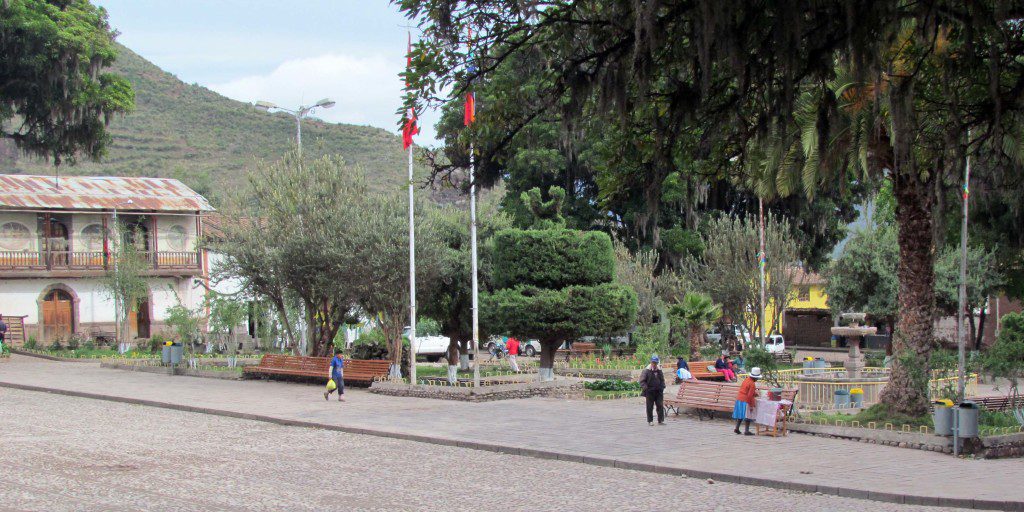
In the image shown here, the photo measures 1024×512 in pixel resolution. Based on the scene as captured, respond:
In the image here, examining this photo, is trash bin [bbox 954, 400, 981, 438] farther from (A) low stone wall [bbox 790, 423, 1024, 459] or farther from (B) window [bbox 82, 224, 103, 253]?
(B) window [bbox 82, 224, 103, 253]

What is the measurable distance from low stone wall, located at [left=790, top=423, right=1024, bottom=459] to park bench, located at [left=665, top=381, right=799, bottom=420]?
81.5 inches

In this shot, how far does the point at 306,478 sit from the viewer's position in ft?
39.8

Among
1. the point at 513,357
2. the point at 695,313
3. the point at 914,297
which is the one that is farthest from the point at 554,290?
the point at 914,297

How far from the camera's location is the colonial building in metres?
45.8

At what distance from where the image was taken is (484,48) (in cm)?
941

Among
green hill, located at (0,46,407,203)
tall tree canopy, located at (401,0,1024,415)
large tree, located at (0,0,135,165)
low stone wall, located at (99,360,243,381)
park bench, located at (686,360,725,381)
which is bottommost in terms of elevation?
low stone wall, located at (99,360,243,381)

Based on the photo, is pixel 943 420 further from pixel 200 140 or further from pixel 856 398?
pixel 200 140

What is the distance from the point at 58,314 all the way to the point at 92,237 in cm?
399

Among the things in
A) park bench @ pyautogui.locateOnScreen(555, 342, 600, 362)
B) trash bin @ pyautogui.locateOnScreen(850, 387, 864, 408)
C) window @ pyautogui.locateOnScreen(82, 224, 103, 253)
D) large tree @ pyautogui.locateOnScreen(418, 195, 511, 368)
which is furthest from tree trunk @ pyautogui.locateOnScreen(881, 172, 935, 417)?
window @ pyautogui.locateOnScreen(82, 224, 103, 253)

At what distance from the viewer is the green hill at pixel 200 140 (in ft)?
287

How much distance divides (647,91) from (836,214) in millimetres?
43136

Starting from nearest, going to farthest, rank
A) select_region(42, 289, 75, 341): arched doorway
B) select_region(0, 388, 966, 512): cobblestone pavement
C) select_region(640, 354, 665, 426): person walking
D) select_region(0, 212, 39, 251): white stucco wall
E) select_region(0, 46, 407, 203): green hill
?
select_region(0, 388, 966, 512): cobblestone pavement, select_region(640, 354, 665, 426): person walking, select_region(0, 212, 39, 251): white stucco wall, select_region(42, 289, 75, 341): arched doorway, select_region(0, 46, 407, 203): green hill

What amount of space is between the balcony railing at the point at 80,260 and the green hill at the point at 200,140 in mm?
31364

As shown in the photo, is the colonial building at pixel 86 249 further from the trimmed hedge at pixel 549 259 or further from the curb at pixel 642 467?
the curb at pixel 642 467
